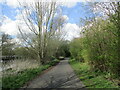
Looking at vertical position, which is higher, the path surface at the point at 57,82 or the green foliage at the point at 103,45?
the green foliage at the point at 103,45

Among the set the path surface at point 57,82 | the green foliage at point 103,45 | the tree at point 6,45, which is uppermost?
the tree at point 6,45

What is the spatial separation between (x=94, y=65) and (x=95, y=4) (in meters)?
4.08

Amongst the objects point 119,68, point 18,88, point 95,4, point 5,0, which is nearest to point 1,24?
point 5,0

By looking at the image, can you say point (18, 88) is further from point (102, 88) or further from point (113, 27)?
point (113, 27)

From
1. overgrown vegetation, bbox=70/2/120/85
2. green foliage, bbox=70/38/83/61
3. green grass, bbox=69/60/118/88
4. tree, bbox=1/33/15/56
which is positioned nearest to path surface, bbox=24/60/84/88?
green grass, bbox=69/60/118/88

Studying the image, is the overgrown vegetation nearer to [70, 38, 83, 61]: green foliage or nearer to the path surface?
the path surface

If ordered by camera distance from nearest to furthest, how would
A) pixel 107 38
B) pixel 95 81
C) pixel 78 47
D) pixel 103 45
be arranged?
pixel 95 81 → pixel 107 38 → pixel 103 45 → pixel 78 47

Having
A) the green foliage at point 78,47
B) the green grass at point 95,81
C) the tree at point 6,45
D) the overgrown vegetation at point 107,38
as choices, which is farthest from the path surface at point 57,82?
the tree at point 6,45

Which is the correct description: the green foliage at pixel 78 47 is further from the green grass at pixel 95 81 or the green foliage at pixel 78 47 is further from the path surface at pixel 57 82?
the path surface at pixel 57 82

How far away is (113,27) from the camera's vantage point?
4.86 m

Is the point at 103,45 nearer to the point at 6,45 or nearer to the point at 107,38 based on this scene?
the point at 107,38

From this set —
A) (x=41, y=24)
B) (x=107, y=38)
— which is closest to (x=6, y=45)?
(x=41, y=24)

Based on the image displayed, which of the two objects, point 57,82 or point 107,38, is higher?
point 107,38

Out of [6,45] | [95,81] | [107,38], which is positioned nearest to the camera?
[95,81]
